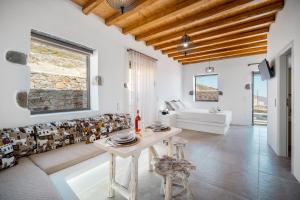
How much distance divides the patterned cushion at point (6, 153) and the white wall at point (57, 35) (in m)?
0.38

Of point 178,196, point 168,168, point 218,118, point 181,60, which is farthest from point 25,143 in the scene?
point 181,60

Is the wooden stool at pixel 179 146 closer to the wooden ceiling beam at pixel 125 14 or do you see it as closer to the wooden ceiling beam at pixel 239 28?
the wooden ceiling beam at pixel 125 14

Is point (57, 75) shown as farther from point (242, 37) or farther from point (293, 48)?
point (242, 37)

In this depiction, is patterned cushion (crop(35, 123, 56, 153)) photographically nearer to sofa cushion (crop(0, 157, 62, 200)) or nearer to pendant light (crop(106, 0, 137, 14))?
sofa cushion (crop(0, 157, 62, 200))

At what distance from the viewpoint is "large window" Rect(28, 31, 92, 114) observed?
2215 mm

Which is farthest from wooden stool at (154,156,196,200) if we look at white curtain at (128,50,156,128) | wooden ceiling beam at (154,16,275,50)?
wooden ceiling beam at (154,16,275,50)

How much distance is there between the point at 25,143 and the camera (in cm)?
172

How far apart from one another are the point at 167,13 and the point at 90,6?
138 cm

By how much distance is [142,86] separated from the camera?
160 inches

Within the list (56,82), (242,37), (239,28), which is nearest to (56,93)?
(56,82)

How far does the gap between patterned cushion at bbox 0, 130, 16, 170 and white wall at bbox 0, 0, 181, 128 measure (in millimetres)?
379

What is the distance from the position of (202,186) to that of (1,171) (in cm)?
229

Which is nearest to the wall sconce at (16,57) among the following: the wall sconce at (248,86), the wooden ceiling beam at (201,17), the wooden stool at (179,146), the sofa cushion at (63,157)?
the sofa cushion at (63,157)

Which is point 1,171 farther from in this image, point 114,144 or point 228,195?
point 228,195
